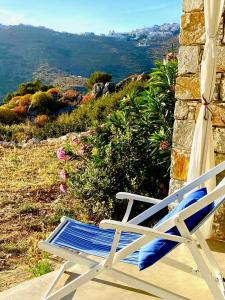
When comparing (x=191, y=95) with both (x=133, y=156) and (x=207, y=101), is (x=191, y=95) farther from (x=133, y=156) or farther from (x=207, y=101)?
(x=133, y=156)

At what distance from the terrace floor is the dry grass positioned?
2.53 ft

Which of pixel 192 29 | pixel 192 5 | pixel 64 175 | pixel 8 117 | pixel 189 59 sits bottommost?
pixel 8 117

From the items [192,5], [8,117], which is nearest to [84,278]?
[192,5]

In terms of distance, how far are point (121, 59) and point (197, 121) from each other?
5225cm

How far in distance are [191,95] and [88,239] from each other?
1664mm

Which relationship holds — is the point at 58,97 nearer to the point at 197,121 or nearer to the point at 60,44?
the point at 197,121

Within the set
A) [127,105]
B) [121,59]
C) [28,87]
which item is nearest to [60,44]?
[121,59]

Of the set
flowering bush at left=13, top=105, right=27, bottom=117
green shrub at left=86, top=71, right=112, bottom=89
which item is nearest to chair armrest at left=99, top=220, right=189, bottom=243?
flowering bush at left=13, top=105, right=27, bottom=117

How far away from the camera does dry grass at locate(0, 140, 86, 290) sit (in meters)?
4.53

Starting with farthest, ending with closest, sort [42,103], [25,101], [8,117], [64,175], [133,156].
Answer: [25,101], [42,103], [8,117], [64,175], [133,156]

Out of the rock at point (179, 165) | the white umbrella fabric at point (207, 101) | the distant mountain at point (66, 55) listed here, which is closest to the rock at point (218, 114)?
the white umbrella fabric at point (207, 101)

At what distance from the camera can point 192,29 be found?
4070mm

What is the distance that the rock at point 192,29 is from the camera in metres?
4.03

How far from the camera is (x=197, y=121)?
3932mm
